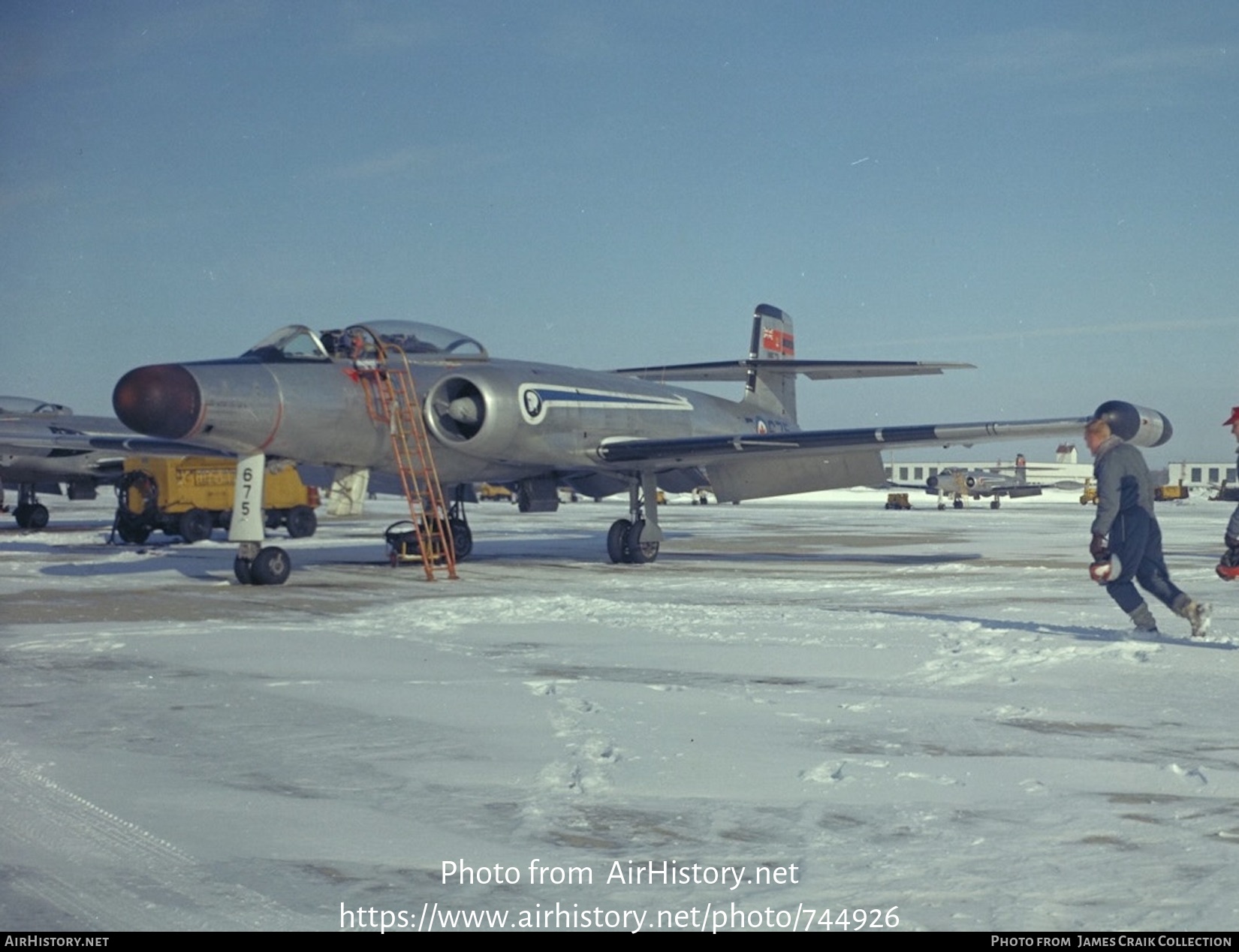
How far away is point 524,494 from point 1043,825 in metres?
14.1

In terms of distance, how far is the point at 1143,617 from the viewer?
8.59 meters

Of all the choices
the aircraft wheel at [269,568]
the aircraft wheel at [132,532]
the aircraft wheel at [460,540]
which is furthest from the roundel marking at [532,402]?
the aircraft wheel at [132,532]

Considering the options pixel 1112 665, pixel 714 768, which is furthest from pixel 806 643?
pixel 714 768

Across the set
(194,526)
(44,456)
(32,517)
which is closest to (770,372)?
(194,526)

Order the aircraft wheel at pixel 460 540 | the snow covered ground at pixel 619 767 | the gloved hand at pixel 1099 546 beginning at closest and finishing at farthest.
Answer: the snow covered ground at pixel 619 767 < the gloved hand at pixel 1099 546 < the aircraft wheel at pixel 460 540

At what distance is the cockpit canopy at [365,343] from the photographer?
13703mm

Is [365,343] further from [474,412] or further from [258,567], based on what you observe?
[258,567]

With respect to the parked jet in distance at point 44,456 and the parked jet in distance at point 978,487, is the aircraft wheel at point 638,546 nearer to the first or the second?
the parked jet in distance at point 44,456

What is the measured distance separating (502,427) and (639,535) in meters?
3.09

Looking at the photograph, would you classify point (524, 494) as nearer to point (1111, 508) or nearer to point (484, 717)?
point (1111, 508)

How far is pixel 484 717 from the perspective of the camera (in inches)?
228

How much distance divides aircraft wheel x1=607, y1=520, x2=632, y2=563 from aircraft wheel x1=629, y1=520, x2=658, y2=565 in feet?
0.15

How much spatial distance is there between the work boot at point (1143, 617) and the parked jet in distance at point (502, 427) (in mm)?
1341

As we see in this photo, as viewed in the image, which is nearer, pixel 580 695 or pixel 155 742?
pixel 155 742
